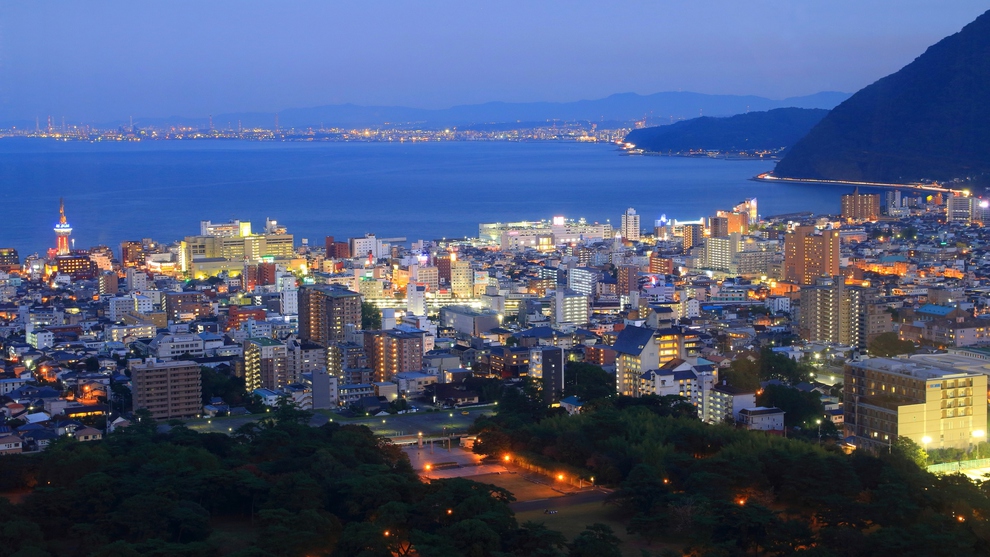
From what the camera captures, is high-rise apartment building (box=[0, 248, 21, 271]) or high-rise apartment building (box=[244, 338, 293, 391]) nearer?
high-rise apartment building (box=[244, 338, 293, 391])

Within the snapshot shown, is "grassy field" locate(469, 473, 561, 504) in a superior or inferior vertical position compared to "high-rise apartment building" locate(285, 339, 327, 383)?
inferior

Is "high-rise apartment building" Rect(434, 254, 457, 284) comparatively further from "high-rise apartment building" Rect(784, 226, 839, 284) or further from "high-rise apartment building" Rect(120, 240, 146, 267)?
"high-rise apartment building" Rect(120, 240, 146, 267)

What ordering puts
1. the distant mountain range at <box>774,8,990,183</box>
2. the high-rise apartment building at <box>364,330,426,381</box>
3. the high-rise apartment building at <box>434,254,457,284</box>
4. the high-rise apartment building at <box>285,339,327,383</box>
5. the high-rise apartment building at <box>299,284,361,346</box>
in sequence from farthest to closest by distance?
the distant mountain range at <box>774,8,990,183</box>, the high-rise apartment building at <box>434,254,457,284</box>, the high-rise apartment building at <box>299,284,361,346</box>, the high-rise apartment building at <box>364,330,426,381</box>, the high-rise apartment building at <box>285,339,327,383</box>

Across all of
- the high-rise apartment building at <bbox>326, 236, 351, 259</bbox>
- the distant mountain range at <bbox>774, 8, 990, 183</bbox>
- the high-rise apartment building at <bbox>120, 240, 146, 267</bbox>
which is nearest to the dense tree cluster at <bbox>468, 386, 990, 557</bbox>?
the high-rise apartment building at <bbox>326, 236, 351, 259</bbox>

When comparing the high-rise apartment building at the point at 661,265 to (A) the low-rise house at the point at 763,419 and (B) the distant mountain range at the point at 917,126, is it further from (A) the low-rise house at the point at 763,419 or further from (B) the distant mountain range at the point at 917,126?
(B) the distant mountain range at the point at 917,126

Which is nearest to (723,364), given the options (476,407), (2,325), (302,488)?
(476,407)

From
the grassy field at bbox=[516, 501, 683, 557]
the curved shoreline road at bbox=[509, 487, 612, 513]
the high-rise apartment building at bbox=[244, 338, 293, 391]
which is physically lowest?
the grassy field at bbox=[516, 501, 683, 557]

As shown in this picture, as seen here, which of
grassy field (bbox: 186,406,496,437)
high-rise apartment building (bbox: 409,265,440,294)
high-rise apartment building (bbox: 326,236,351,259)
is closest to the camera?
grassy field (bbox: 186,406,496,437)

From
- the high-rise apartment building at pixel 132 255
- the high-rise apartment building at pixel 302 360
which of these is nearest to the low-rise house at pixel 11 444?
the high-rise apartment building at pixel 302 360
